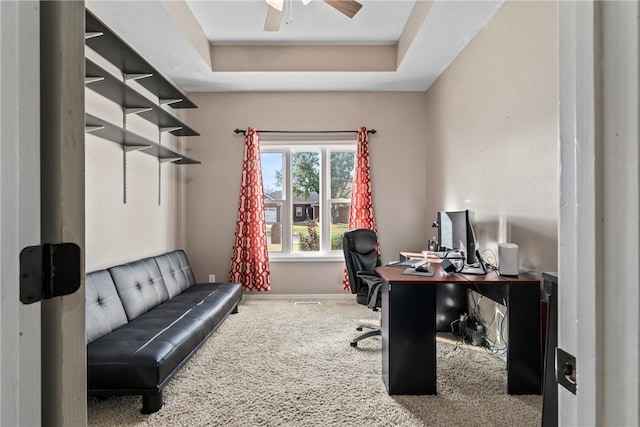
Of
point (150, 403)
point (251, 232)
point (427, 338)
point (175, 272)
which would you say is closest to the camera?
point (150, 403)

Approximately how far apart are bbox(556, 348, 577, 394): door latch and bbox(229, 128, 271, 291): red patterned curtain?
12.8 feet

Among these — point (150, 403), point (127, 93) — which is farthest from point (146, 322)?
point (127, 93)

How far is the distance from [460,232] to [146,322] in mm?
2506

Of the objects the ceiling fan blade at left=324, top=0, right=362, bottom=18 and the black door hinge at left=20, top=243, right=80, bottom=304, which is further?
the ceiling fan blade at left=324, top=0, right=362, bottom=18

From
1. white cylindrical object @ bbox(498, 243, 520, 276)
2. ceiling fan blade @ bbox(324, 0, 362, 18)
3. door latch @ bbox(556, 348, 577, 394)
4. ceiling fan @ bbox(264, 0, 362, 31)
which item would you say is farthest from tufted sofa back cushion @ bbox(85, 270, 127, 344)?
white cylindrical object @ bbox(498, 243, 520, 276)

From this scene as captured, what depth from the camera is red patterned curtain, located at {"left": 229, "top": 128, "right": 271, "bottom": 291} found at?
424 cm

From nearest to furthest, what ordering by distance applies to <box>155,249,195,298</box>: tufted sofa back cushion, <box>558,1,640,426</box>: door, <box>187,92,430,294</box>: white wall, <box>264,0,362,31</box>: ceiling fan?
<box>558,1,640,426</box>: door, <box>264,0,362,31</box>: ceiling fan, <box>155,249,195,298</box>: tufted sofa back cushion, <box>187,92,430,294</box>: white wall

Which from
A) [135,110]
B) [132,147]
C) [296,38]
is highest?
[296,38]

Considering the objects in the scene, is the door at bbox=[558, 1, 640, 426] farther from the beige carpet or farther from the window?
the window

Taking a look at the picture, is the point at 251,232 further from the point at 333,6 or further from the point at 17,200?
the point at 17,200

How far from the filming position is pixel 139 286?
2.86 meters

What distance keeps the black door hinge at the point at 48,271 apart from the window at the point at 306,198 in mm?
3940

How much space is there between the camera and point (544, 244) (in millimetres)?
2199

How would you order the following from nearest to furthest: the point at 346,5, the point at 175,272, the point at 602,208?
the point at 602,208, the point at 346,5, the point at 175,272
